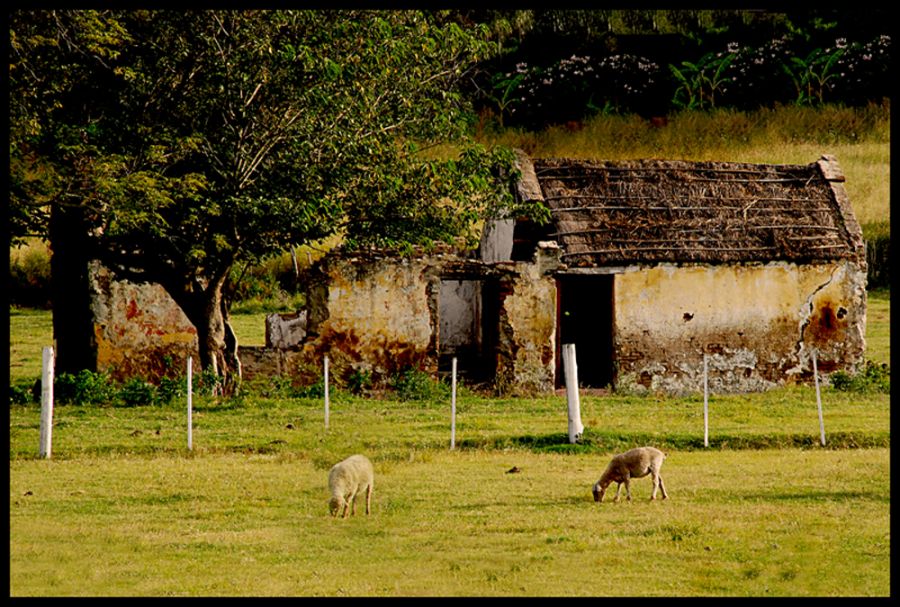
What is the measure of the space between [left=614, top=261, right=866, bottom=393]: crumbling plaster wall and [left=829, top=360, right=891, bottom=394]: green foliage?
0.23m

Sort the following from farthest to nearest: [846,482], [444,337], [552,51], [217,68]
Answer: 1. [552,51]
2. [444,337]
3. [217,68]
4. [846,482]

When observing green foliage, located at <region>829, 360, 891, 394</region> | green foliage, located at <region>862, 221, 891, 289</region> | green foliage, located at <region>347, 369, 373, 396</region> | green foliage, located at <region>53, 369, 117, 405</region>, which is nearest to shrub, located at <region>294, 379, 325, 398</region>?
green foliage, located at <region>347, 369, 373, 396</region>

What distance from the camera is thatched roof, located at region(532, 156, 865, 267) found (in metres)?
22.8

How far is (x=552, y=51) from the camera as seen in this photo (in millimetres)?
61594

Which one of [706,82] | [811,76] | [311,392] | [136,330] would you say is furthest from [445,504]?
[811,76]

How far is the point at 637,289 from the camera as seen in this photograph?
22.7 meters

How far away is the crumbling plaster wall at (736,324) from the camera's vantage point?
2273 cm

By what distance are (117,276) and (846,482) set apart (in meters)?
12.8

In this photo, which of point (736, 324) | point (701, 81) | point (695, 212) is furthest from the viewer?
point (701, 81)

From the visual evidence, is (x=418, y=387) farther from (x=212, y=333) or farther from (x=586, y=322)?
(x=586, y=322)

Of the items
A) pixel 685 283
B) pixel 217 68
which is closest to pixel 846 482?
pixel 685 283

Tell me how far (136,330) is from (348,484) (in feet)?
37.1

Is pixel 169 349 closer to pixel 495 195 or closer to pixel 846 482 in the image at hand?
pixel 495 195

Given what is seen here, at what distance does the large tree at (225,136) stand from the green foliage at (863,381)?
7.31 meters
